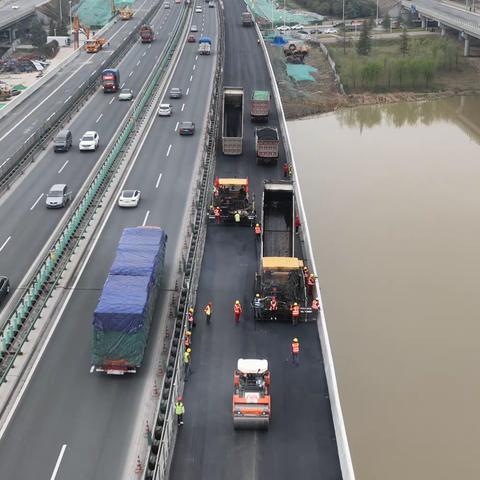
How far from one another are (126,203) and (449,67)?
246 ft

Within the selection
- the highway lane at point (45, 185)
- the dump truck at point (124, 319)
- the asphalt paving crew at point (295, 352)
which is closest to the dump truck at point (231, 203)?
the highway lane at point (45, 185)

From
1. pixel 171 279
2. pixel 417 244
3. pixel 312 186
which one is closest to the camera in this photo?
pixel 171 279

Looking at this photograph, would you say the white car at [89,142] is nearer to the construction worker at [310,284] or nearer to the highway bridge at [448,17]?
the construction worker at [310,284]

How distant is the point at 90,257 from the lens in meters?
37.8

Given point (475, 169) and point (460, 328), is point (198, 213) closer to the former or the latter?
point (460, 328)

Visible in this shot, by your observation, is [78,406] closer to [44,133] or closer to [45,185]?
[45,185]

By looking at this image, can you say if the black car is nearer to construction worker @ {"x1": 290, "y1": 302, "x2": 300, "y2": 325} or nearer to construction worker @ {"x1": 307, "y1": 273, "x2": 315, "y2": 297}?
construction worker @ {"x1": 290, "y1": 302, "x2": 300, "y2": 325}

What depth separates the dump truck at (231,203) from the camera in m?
41.4

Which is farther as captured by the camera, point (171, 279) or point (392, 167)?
point (392, 167)

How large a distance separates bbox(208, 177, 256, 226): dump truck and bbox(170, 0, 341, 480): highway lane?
2.72 m

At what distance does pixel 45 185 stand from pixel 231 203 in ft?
50.5

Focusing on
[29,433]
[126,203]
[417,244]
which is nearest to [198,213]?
[126,203]

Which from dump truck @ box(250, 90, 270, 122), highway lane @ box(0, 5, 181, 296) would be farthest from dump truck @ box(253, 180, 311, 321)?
dump truck @ box(250, 90, 270, 122)

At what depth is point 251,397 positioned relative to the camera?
78.5 ft
